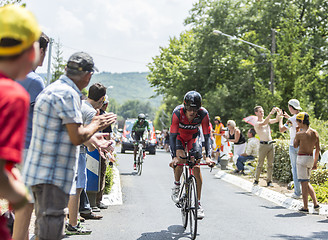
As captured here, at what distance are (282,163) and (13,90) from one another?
12432mm

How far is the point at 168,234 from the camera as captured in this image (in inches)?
275

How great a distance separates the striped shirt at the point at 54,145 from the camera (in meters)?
3.68

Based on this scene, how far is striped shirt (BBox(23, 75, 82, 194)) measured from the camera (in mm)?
3678

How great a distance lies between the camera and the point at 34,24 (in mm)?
2410

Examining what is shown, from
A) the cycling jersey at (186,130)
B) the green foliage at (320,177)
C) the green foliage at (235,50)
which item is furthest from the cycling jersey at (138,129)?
the green foliage at (235,50)

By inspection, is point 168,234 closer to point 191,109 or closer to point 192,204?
point 192,204

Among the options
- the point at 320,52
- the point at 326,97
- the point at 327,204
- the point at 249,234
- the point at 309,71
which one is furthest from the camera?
the point at 320,52

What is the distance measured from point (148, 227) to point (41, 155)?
13.1 feet

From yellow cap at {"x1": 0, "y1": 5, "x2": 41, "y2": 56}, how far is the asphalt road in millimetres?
4430

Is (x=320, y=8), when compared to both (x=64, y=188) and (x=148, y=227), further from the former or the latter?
(x=64, y=188)

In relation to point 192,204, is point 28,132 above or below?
above

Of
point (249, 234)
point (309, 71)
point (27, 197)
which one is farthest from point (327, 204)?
point (309, 71)

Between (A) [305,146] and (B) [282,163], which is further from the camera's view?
(B) [282,163]

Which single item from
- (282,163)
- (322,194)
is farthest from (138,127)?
(322,194)
